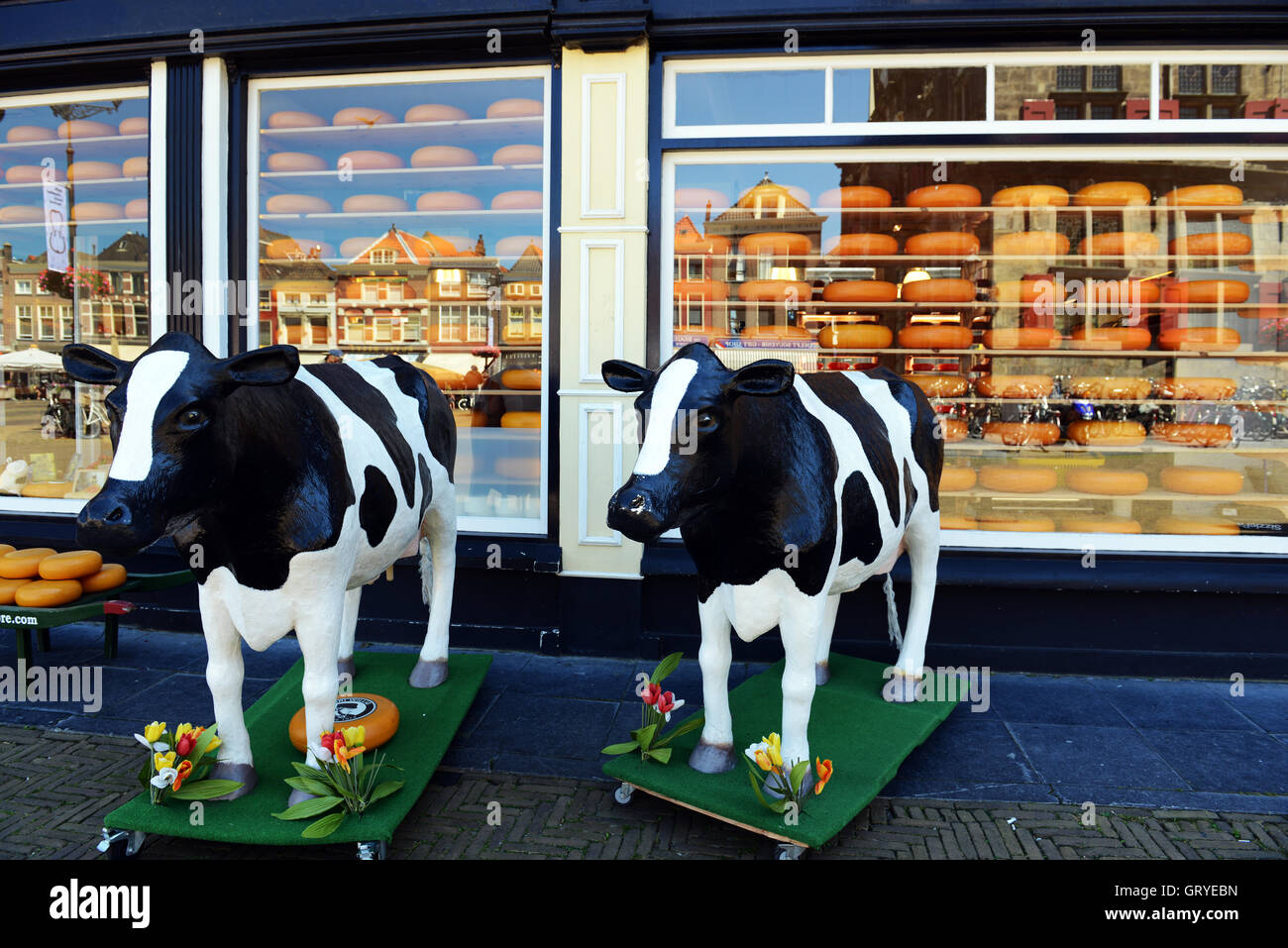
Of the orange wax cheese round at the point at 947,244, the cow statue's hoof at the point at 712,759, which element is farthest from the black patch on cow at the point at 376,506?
the orange wax cheese round at the point at 947,244

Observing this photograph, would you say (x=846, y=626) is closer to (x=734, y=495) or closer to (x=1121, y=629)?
(x=1121, y=629)

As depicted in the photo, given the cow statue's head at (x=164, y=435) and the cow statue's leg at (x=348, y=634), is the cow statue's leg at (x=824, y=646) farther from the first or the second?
the cow statue's head at (x=164, y=435)

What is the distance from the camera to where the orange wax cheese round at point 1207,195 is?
17.7 ft

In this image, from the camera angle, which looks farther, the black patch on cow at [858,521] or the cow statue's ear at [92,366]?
the black patch on cow at [858,521]

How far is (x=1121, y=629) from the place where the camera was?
5051 millimetres

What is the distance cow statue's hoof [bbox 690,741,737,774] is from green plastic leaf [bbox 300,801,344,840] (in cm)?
→ 143

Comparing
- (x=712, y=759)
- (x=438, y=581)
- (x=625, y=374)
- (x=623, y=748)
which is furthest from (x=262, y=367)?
(x=712, y=759)

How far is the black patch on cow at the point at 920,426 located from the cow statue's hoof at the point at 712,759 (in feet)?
5.54

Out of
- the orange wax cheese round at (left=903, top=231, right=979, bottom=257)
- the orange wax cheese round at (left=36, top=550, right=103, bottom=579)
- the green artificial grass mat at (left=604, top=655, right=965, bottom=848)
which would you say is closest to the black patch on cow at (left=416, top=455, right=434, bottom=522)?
the green artificial grass mat at (left=604, top=655, right=965, bottom=848)

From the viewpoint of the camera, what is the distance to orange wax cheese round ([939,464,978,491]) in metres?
5.59

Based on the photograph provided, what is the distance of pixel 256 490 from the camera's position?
9.02 ft

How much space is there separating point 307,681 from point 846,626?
3.41 metres
